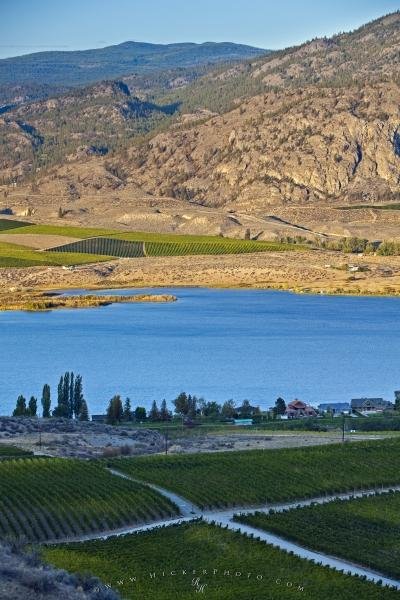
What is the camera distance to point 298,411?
52.2 metres

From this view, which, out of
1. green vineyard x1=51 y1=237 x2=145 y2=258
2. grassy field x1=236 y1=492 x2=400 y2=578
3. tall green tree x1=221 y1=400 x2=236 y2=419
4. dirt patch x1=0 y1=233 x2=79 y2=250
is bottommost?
tall green tree x1=221 y1=400 x2=236 y2=419

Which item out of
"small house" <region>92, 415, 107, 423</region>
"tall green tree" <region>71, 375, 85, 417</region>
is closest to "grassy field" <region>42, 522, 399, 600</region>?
"small house" <region>92, 415, 107, 423</region>

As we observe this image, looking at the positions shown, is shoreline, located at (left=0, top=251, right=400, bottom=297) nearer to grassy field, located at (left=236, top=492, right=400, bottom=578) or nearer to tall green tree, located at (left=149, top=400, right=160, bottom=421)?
tall green tree, located at (left=149, top=400, right=160, bottom=421)

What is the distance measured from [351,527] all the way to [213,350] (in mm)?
41194

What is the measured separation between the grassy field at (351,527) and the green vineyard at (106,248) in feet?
302

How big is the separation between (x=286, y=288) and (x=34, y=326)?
30220 millimetres

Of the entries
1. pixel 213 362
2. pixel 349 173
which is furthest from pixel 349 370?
pixel 349 173

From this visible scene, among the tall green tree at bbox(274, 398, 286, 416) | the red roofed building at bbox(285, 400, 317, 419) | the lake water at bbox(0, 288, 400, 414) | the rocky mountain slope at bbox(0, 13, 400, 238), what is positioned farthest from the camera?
the rocky mountain slope at bbox(0, 13, 400, 238)

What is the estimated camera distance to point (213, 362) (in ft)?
221

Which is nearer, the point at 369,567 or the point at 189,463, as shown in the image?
the point at 369,567

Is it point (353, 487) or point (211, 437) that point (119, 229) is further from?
point (353, 487)

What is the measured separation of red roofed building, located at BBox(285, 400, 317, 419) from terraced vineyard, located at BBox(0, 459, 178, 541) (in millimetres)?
16003

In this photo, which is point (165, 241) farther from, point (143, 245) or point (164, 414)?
point (164, 414)

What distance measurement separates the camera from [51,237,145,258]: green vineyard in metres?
127
